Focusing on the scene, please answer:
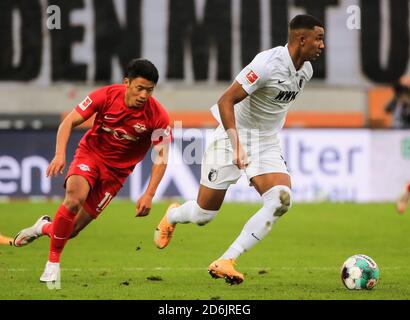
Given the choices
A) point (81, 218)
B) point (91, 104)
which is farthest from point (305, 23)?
point (81, 218)

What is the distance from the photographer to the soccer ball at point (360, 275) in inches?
332

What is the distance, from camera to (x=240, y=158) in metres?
8.23

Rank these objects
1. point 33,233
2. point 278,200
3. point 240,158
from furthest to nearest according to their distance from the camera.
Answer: point 33,233 < point 278,200 < point 240,158

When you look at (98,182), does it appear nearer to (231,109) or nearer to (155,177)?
(155,177)

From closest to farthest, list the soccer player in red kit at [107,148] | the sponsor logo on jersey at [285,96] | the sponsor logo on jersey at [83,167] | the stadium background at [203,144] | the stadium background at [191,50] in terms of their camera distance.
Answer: the soccer player in red kit at [107,148] → the sponsor logo on jersey at [83,167] → the sponsor logo on jersey at [285,96] → the stadium background at [203,144] → the stadium background at [191,50]

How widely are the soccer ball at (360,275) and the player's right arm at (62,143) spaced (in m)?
2.44

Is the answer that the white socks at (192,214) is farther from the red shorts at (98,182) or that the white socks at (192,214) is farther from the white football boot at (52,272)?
the white football boot at (52,272)

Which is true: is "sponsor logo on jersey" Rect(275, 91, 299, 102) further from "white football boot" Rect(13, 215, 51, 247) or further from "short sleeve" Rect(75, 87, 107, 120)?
"white football boot" Rect(13, 215, 51, 247)

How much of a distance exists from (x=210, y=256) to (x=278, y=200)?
298 centimetres

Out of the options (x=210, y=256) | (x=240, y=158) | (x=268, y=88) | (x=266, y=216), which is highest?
(x=268, y=88)

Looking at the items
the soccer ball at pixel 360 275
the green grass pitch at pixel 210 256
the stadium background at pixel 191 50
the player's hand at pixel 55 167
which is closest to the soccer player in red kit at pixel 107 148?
the player's hand at pixel 55 167

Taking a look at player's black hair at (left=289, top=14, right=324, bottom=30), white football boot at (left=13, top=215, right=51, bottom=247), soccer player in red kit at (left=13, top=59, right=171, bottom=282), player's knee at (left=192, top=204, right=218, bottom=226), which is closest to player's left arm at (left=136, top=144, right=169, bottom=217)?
soccer player in red kit at (left=13, top=59, right=171, bottom=282)

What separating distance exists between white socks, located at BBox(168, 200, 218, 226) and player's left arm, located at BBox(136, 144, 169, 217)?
32.4 inches
